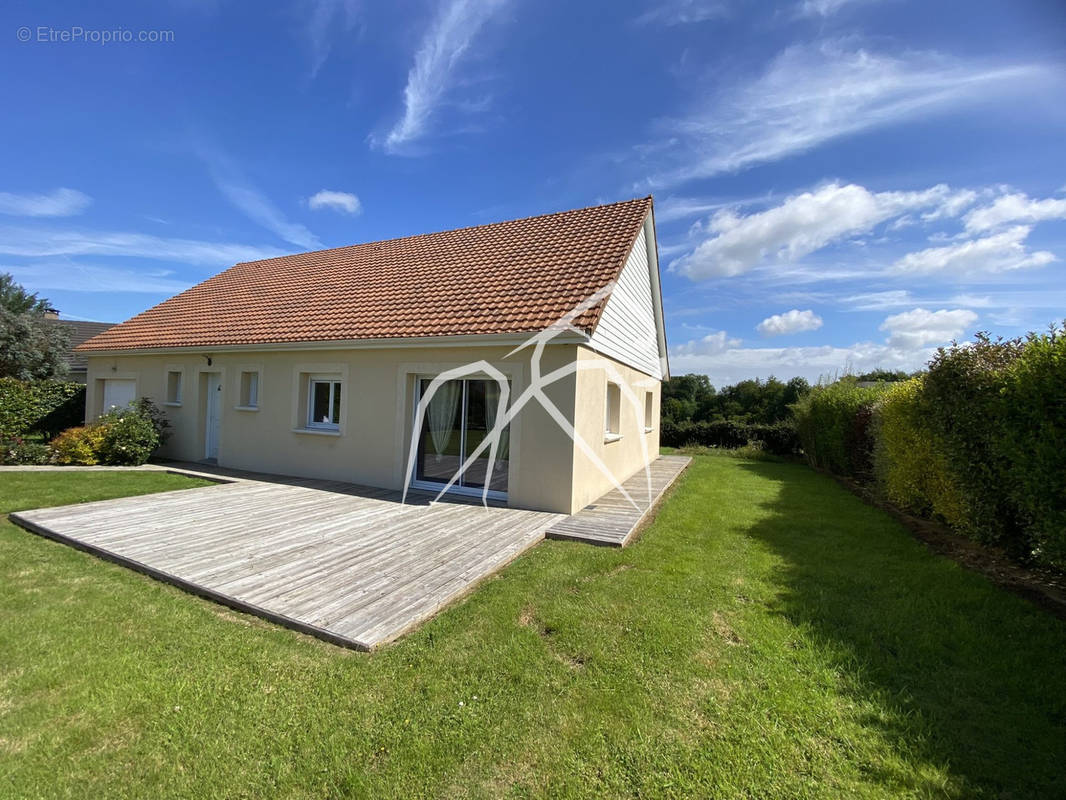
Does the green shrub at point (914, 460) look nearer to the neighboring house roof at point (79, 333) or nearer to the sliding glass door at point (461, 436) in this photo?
the sliding glass door at point (461, 436)

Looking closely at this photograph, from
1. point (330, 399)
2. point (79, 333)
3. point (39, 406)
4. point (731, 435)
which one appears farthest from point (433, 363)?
point (79, 333)

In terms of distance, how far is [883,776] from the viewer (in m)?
2.38

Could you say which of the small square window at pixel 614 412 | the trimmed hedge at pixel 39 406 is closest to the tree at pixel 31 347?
the trimmed hedge at pixel 39 406

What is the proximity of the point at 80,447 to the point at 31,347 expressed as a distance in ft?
49.8

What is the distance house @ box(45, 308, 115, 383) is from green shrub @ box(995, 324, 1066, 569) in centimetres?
Result: 3257

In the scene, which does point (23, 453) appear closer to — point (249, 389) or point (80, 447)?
point (80, 447)

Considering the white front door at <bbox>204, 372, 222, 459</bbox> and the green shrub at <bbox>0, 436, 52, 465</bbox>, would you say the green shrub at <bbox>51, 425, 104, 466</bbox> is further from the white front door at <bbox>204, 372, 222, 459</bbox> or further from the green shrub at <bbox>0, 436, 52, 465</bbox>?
the white front door at <bbox>204, 372, 222, 459</bbox>

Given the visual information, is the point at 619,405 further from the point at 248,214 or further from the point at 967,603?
the point at 248,214

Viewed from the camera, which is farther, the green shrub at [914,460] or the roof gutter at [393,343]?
the roof gutter at [393,343]

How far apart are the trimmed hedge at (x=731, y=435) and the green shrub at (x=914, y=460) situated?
12271mm

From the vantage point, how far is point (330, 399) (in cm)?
1022

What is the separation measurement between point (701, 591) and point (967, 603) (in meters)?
2.71

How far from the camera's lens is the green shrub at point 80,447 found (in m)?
11.4

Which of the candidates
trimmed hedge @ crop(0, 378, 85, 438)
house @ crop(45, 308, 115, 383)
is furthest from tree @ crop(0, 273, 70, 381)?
trimmed hedge @ crop(0, 378, 85, 438)
